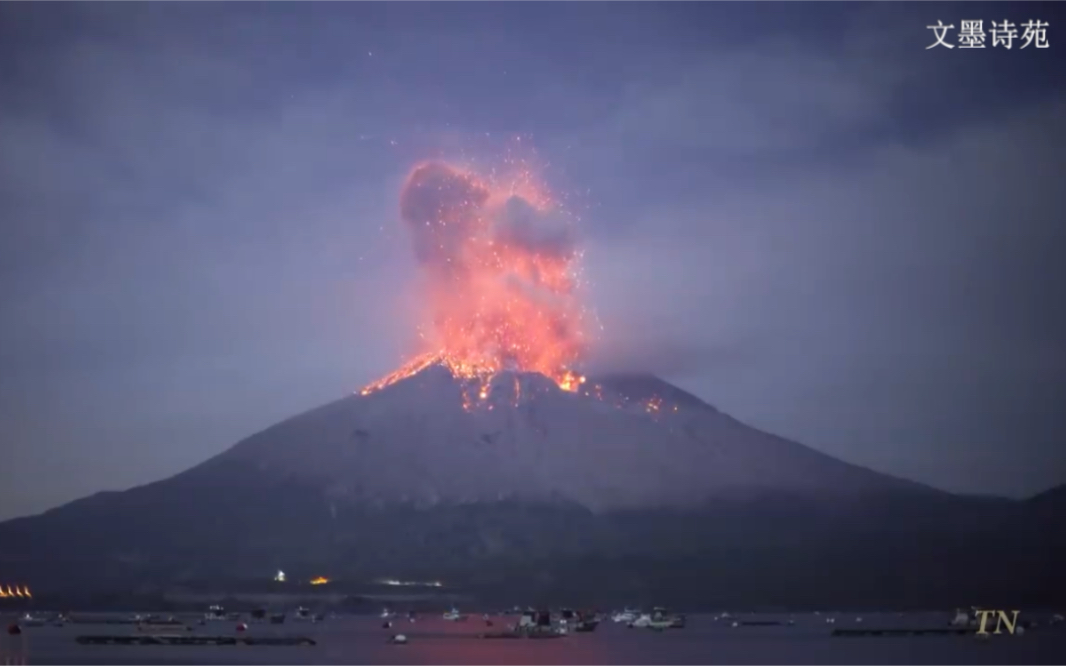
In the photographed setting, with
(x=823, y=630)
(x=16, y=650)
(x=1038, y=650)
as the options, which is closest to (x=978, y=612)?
(x=823, y=630)

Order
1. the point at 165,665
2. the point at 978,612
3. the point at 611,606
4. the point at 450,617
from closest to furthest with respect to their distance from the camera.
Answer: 1. the point at 165,665
2. the point at 978,612
3. the point at 450,617
4. the point at 611,606

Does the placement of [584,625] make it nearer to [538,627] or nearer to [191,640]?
[538,627]

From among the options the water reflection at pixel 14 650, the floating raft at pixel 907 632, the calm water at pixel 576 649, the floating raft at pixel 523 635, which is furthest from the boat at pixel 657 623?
the water reflection at pixel 14 650

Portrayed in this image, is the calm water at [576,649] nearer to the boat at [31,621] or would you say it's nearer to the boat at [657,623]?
the boat at [657,623]

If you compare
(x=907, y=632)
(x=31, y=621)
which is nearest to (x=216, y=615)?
(x=31, y=621)

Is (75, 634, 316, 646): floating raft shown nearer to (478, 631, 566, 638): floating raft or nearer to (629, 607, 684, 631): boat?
(478, 631, 566, 638): floating raft

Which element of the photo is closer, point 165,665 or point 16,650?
point 165,665

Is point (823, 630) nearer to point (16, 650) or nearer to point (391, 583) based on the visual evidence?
point (391, 583)
